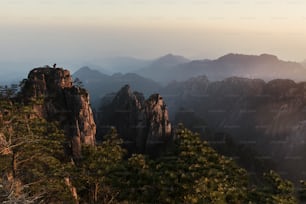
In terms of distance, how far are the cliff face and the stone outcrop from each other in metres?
20.6

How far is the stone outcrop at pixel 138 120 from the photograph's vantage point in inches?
3287

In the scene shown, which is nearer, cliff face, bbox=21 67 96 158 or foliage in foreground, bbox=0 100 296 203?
foliage in foreground, bbox=0 100 296 203

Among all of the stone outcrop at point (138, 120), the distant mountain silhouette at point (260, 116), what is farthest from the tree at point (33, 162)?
the distant mountain silhouette at point (260, 116)

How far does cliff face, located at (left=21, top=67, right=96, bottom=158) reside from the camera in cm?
6180

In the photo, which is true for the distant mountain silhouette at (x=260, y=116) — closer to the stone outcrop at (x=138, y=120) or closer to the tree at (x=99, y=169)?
→ the stone outcrop at (x=138, y=120)

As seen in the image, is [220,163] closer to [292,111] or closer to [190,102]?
[292,111]

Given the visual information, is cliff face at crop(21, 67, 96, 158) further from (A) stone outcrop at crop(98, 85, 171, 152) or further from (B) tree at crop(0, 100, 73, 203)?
(B) tree at crop(0, 100, 73, 203)

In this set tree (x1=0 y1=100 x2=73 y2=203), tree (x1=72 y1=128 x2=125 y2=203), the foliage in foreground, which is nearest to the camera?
the foliage in foreground

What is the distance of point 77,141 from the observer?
197 feet

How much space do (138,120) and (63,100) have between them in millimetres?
29775

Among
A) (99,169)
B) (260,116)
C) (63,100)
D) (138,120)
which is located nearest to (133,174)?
(99,169)

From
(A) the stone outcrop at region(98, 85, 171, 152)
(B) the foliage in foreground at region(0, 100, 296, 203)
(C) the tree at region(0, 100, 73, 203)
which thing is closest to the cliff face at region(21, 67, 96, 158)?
(A) the stone outcrop at region(98, 85, 171, 152)

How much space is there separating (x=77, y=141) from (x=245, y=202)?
124 ft

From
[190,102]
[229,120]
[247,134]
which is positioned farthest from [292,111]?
[190,102]
